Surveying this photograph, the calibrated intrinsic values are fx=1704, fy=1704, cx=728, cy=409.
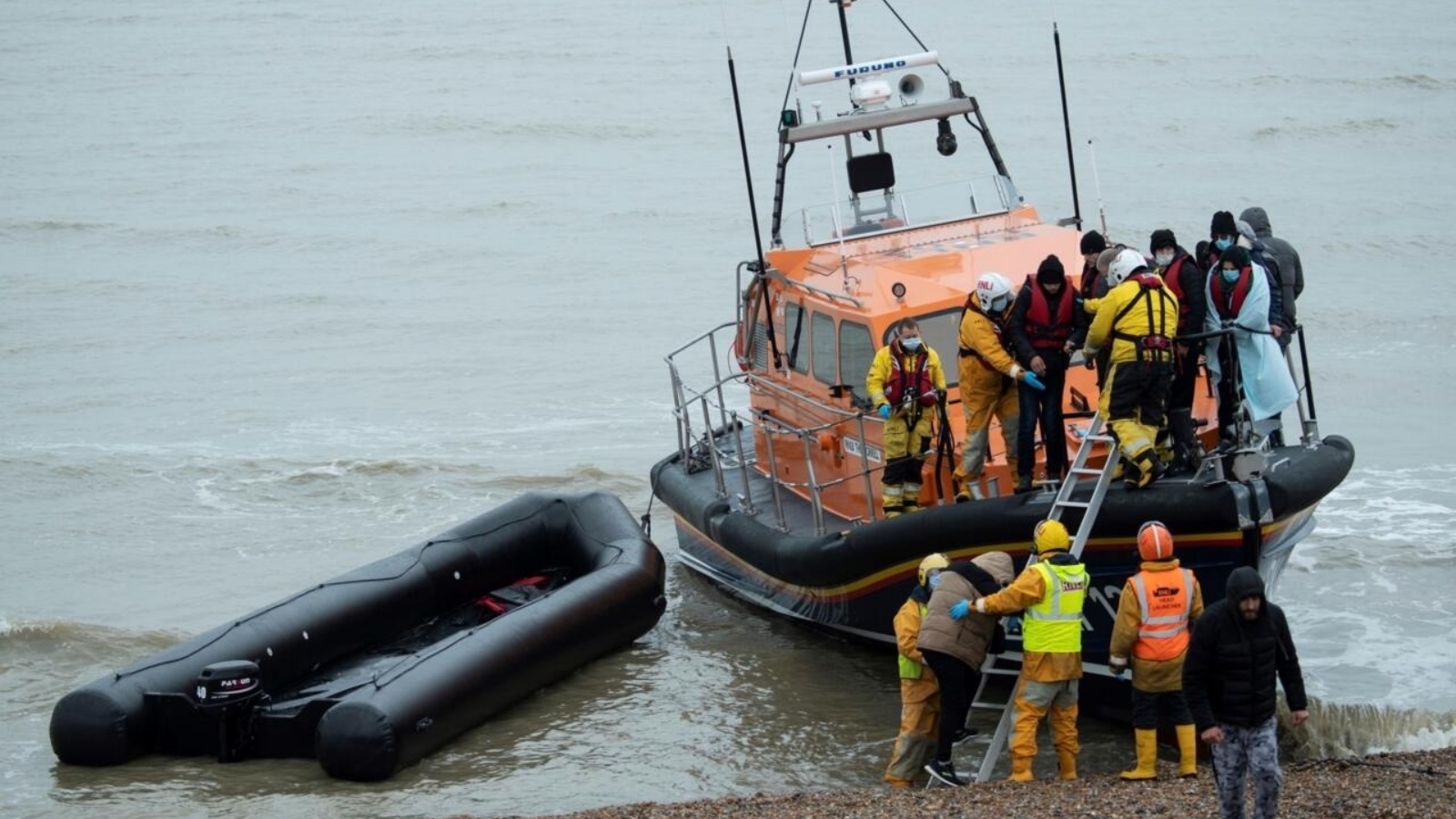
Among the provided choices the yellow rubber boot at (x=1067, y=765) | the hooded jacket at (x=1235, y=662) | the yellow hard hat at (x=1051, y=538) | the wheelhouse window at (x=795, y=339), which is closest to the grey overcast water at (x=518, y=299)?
the yellow rubber boot at (x=1067, y=765)

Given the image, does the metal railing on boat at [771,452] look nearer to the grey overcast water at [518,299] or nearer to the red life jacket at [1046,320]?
the grey overcast water at [518,299]

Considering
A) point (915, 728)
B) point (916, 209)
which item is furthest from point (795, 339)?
point (915, 728)

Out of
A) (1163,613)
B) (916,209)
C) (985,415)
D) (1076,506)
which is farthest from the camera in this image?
(916,209)

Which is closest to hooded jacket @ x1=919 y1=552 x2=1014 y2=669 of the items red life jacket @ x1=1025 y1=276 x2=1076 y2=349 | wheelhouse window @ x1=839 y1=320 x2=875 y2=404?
red life jacket @ x1=1025 y1=276 x2=1076 y2=349

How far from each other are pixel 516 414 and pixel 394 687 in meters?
8.52

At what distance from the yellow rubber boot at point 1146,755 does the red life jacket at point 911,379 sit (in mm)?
2042

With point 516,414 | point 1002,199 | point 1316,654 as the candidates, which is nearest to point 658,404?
point 516,414

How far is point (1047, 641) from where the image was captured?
22.3 ft

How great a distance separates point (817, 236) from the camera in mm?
9859

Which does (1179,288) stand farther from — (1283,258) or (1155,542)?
(1155,542)

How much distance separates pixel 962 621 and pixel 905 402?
5.07 ft

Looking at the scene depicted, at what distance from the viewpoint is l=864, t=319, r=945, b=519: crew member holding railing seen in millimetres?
8172

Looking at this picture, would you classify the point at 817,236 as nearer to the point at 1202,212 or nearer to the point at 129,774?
the point at 129,774

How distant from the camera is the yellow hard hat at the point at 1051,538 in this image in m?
6.78
